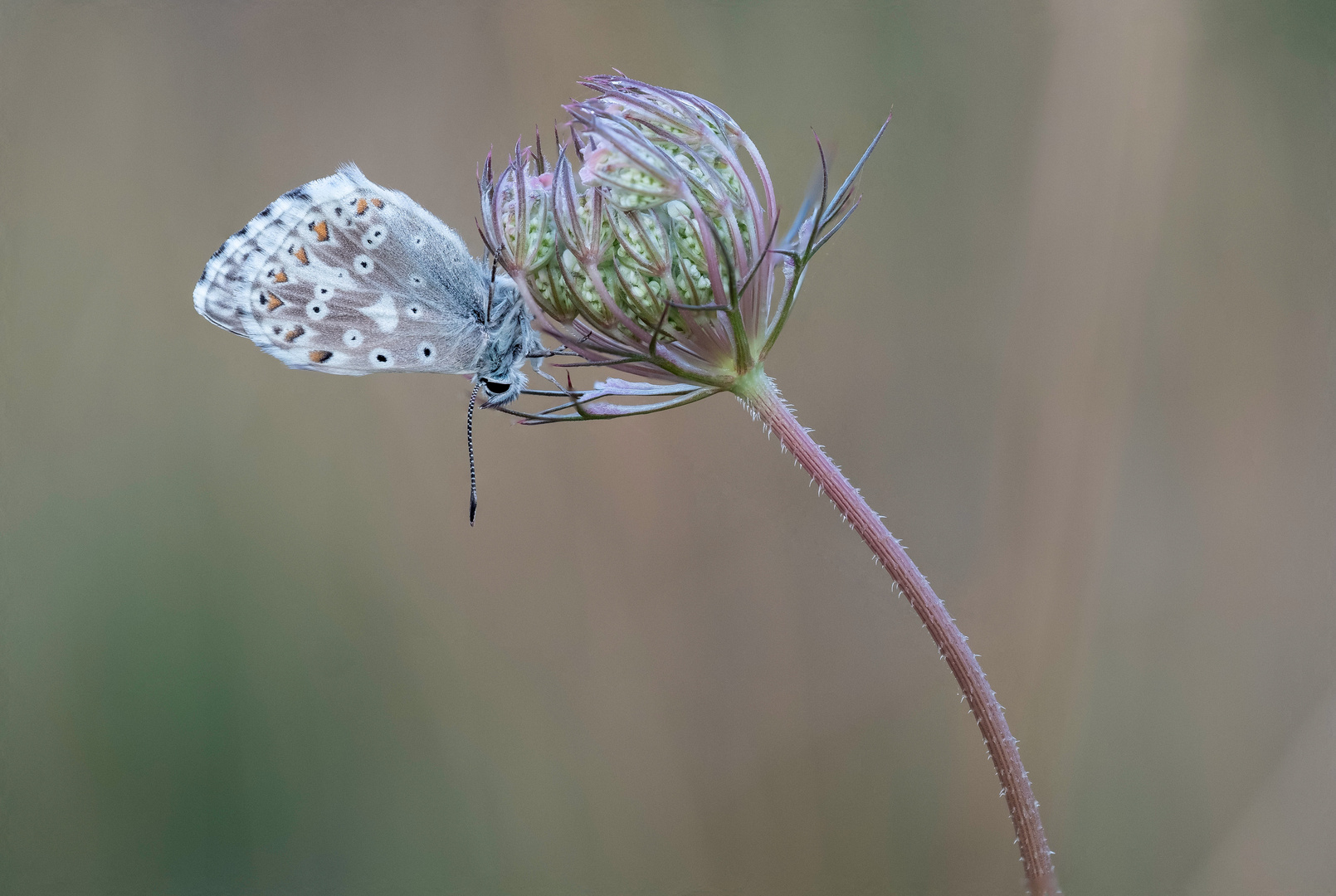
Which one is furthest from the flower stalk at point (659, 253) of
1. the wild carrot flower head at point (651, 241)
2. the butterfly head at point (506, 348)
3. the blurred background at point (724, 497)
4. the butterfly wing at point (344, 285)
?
the blurred background at point (724, 497)

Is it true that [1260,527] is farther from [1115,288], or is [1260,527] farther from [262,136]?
[262,136]

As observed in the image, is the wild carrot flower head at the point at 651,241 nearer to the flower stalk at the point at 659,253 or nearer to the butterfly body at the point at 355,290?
the flower stalk at the point at 659,253

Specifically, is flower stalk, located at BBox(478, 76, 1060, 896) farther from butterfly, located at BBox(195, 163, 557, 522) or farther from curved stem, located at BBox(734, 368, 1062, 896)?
butterfly, located at BBox(195, 163, 557, 522)

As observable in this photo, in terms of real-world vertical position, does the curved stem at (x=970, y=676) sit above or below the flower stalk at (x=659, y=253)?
below

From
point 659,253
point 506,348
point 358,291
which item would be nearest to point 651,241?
point 659,253

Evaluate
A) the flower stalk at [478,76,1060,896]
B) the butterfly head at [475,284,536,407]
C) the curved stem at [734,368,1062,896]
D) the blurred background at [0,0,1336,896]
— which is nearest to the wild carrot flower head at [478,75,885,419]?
the flower stalk at [478,76,1060,896]

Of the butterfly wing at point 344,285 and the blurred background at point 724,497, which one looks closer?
the butterfly wing at point 344,285

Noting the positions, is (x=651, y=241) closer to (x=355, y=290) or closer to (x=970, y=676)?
(x=355, y=290)
